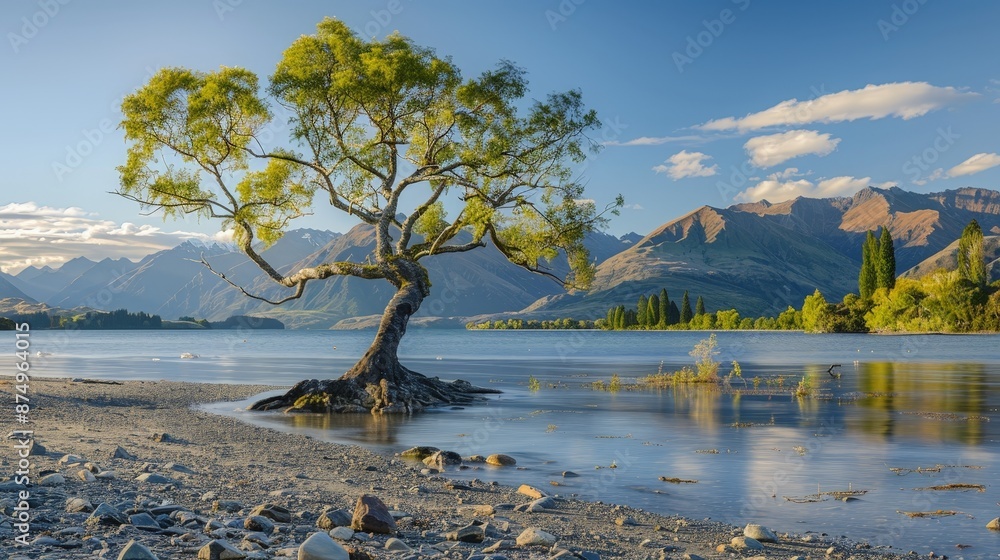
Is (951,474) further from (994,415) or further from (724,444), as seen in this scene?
(994,415)

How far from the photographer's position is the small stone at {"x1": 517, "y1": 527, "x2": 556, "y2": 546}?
34.8 feet

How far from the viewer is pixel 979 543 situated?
11531mm

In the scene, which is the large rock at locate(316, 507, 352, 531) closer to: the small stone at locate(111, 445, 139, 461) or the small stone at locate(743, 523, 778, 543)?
the small stone at locate(743, 523, 778, 543)

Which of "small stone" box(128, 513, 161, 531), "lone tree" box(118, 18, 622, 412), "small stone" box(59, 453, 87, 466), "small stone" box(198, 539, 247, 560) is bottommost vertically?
"small stone" box(59, 453, 87, 466)

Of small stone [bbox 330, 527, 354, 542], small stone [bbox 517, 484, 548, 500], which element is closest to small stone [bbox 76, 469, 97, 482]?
small stone [bbox 330, 527, 354, 542]

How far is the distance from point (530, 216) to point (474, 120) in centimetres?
594

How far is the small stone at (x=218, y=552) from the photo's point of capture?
29.0 feet

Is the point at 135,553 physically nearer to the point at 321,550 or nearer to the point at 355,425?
Answer: the point at 321,550

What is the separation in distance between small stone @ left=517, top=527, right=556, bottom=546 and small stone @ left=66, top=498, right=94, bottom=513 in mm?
6157

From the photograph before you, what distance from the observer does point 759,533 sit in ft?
38.2

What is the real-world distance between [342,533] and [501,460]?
9.45 metres

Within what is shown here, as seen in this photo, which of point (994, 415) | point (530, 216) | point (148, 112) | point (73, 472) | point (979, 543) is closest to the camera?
point (979, 543)

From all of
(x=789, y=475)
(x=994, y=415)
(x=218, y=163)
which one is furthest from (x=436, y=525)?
(x=218, y=163)

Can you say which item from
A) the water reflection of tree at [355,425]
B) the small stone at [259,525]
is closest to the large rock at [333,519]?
the small stone at [259,525]
